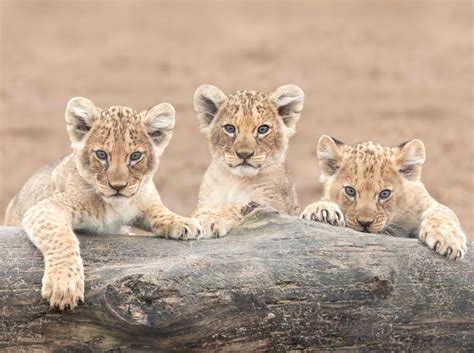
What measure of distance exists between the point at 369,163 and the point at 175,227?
1538 mm

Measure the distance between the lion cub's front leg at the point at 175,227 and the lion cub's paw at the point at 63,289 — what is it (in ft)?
2.78

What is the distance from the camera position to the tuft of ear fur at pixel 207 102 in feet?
28.0

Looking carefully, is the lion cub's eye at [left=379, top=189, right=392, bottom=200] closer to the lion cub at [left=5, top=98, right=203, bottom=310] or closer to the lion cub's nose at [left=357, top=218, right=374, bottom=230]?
the lion cub's nose at [left=357, top=218, right=374, bottom=230]

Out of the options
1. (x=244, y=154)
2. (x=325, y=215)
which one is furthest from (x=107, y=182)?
(x=244, y=154)

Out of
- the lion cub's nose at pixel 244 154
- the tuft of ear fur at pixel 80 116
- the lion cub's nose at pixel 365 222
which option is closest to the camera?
the tuft of ear fur at pixel 80 116

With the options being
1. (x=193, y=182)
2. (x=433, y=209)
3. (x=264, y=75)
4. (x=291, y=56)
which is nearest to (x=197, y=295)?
(x=433, y=209)

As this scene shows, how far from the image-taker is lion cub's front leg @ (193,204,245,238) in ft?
23.8

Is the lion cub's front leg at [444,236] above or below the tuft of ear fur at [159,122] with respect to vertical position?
below

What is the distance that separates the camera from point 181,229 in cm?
708

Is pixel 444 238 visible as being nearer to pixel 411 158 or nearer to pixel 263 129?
pixel 411 158

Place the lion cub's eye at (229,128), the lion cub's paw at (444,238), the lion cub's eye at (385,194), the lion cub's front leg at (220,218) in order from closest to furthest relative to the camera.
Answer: the lion cub's paw at (444,238) → the lion cub's front leg at (220,218) → the lion cub's eye at (385,194) → the lion cub's eye at (229,128)

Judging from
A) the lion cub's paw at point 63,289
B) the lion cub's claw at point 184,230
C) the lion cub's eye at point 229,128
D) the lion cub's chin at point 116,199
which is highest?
the lion cub's eye at point 229,128

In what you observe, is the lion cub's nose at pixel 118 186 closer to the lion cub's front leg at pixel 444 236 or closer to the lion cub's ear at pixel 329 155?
the lion cub's ear at pixel 329 155

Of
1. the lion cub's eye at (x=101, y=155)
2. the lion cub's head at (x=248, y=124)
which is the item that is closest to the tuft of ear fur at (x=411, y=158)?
the lion cub's head at (x=248, y=124)
